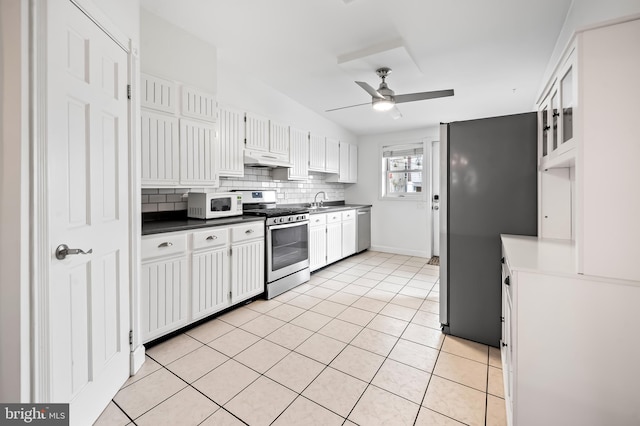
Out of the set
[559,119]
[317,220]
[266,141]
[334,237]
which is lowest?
[334,237]

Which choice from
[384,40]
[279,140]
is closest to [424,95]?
[384,40]

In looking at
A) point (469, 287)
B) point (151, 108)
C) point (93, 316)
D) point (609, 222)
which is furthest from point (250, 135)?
point (609, 222)

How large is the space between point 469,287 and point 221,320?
2.30 meters

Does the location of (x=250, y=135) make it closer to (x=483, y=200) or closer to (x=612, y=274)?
(x=483, y=200)

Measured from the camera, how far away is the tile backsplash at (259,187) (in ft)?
8.75

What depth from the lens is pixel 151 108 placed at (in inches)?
90.4

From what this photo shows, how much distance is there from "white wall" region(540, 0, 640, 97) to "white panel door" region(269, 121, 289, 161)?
2.95 metres

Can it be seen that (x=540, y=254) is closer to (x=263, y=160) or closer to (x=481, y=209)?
(x=481, y=209)

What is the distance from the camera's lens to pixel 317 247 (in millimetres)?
4207

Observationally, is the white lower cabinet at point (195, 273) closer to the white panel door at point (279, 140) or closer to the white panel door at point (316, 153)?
the white panel door at point (279, 140)

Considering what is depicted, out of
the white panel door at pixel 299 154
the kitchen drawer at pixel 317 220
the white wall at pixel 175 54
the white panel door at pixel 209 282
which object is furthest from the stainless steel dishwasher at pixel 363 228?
the white wall at pixel 175 54

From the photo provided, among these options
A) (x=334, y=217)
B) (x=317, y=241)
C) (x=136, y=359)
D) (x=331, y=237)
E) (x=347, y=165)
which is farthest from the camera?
(x=347, y=165)

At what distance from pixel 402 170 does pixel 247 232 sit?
3933 millimetres

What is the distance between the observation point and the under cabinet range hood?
3.35 meters
